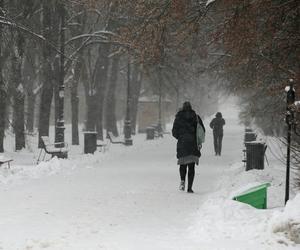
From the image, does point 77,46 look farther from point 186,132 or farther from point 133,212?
point 133,212

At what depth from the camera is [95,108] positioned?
98.3 ft

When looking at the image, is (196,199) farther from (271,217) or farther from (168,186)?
(271,217)

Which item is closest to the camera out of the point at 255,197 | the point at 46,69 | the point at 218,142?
the point at 255,197

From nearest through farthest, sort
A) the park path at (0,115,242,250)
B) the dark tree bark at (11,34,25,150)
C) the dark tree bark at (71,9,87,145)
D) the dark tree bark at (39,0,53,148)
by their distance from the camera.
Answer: the park path at (0,115,242,250)
the dark tree bark at (11,34,25,150)
the dark tree bark at (39,0,53,148)
the dark tree bark at (71,9,87,145)

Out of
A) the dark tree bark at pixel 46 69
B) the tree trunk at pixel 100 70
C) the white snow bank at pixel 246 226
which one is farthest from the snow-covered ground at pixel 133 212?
the tree trunk at pixel 100 70

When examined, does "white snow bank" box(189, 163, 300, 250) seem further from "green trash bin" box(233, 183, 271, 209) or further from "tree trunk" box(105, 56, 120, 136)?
"tree trunk" box(105, 56, 120, 136)

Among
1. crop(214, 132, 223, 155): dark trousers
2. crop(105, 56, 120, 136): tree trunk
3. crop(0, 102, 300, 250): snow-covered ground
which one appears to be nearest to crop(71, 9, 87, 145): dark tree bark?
crop(105, 56, 120, 136): tree trunk

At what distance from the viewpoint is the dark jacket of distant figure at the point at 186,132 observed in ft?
41.1

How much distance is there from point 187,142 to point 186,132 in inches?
8.8

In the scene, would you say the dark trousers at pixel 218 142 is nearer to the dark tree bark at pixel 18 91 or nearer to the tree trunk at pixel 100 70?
the dark tree bark at pixel 18 91

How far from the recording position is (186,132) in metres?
12.6

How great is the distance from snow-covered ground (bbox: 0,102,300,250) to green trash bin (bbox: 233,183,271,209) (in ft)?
0.65

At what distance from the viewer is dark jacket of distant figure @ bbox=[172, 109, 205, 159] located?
12.5 m

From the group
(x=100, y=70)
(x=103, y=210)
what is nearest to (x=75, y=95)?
(x=100, y=70)
